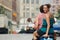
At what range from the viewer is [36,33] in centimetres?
344

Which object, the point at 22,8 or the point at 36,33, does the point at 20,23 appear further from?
the point at 36,33

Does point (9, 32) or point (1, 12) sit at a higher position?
point (1, 12)

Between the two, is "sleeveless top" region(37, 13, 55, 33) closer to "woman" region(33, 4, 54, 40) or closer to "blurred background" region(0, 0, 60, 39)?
"woman" region(33, 4, 54, 40)

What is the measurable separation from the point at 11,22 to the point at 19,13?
1.47 ft

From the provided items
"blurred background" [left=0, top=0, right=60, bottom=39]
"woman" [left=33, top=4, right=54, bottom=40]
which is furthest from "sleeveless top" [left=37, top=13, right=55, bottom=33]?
"blurred background" [left=0, top=0, right=60, bottom=39]

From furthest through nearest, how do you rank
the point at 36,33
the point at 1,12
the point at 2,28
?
the point at 1,12
the point at 2,28
the point at 36,33

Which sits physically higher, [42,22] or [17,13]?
[42,22]

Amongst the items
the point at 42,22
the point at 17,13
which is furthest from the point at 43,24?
the point at 17,13

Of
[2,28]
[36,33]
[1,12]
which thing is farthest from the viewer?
[1,12]

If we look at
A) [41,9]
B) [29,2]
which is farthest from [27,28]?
[41,9]

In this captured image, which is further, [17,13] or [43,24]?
[17,13]

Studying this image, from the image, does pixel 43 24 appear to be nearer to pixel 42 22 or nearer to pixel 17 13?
pixel 42 22

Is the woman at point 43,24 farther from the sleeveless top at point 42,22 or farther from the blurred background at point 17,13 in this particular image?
the blurred background at point 17,13

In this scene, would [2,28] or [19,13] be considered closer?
[2,28]
